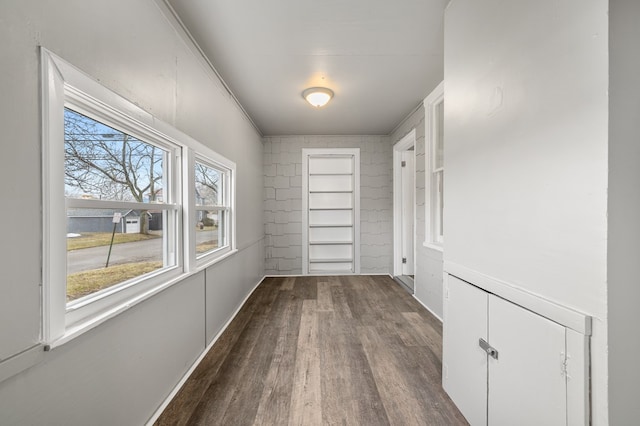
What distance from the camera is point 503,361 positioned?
121 cm

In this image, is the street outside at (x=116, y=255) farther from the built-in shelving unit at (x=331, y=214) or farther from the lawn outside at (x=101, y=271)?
the built-in shelving unit at (x=331, y=214)

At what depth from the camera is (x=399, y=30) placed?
199 cm

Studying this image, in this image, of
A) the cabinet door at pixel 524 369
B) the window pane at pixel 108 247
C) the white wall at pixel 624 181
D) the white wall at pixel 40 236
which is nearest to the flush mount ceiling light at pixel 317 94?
the white wall at pixel 40 236

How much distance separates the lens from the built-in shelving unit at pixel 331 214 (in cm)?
476

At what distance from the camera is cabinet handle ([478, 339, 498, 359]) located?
1.26 metres

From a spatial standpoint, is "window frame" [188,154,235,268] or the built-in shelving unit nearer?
"window frame" [188,154,235,268]

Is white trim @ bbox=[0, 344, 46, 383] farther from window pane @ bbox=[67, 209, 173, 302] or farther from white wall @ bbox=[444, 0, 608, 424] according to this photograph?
white wall @ bbox=[444, 0, 608, 424]

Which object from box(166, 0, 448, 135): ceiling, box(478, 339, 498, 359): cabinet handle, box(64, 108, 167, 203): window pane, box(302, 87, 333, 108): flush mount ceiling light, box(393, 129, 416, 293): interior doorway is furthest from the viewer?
box(393, 129, 416, 293): interior doorway

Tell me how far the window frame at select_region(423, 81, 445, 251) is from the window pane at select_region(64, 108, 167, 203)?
273cm

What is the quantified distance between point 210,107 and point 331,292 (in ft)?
9.29

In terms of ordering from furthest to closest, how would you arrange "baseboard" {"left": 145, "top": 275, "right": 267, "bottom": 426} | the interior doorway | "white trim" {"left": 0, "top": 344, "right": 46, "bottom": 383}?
1. the interior doorway
2. "baseboard" {"left": 145, "top": 275, "right": 267, "bottom": 426}
3. "white trim" {"left": 0, "top": 344, "right": 46, "bottom": 383}

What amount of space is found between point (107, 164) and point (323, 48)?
5.94 feet

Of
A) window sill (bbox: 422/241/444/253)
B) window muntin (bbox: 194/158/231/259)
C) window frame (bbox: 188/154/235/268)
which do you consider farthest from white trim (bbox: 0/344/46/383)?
window sill (bbox: 422/241/444/253)

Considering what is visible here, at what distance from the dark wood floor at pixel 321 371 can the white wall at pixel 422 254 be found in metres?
0.21
